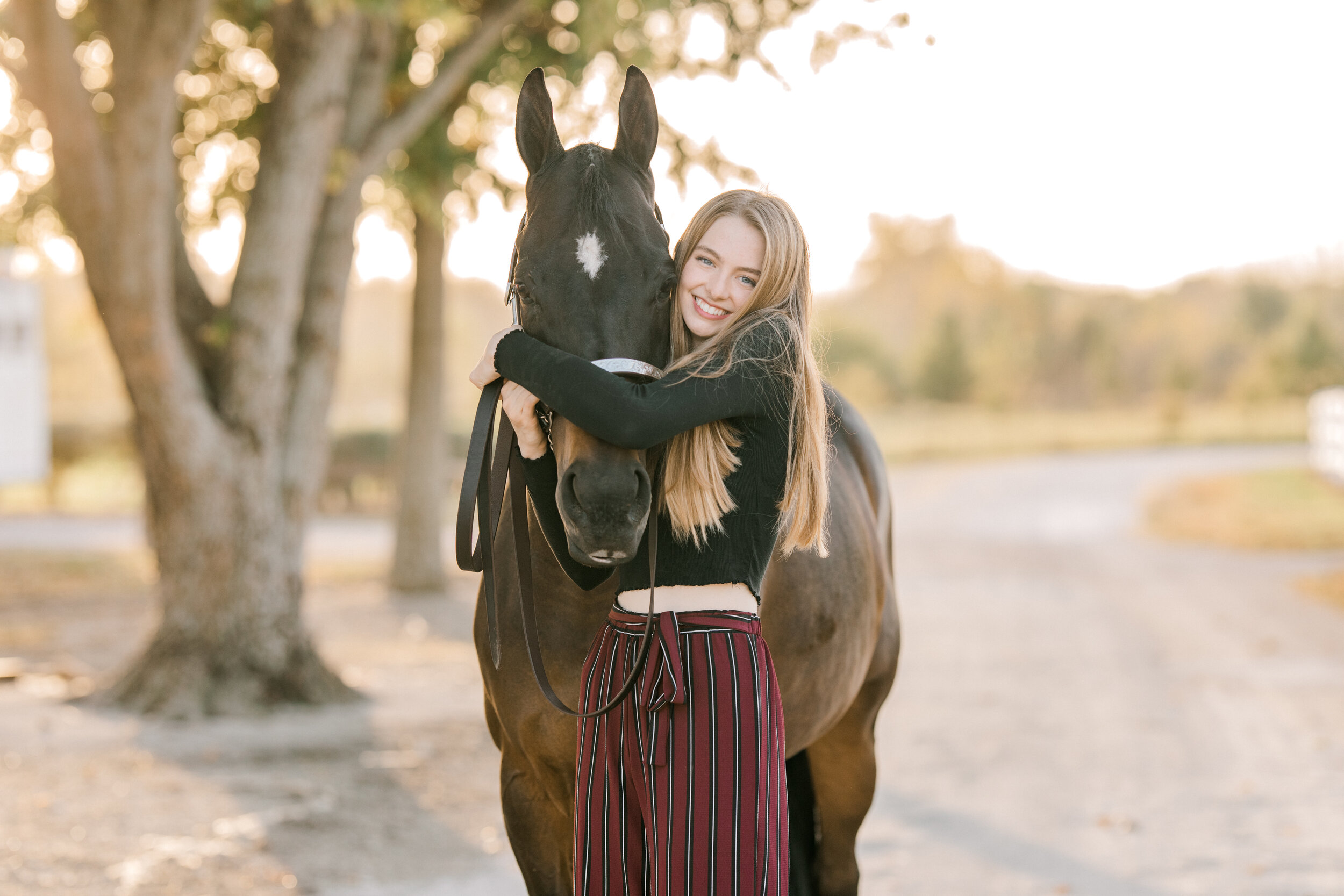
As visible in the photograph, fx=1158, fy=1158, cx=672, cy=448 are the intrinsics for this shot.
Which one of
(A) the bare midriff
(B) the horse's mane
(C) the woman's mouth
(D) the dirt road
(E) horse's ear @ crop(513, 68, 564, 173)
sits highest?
(E) horse's ear @ crop(513, 68, 564, 173)

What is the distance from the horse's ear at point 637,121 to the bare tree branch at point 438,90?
201 inches

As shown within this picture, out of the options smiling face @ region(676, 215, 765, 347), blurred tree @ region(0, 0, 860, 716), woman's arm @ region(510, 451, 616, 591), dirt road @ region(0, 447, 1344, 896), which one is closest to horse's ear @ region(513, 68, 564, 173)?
smiling face @ region(676, 215, 765, 347)

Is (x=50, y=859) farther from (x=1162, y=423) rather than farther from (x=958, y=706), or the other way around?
(x=1162, y=423)

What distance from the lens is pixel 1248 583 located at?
1141 centimetres

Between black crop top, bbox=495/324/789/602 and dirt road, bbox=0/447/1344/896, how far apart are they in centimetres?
265

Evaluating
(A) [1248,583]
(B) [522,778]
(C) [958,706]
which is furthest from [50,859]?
(A) [1248,583]

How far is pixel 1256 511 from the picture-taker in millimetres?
17156

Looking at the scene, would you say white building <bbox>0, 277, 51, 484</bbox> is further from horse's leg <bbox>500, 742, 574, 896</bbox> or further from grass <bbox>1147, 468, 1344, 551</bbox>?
grass <bbox>1147, 468, 1344, 551</bbox>

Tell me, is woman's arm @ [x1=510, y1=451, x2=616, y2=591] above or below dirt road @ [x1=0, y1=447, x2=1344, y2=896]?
above

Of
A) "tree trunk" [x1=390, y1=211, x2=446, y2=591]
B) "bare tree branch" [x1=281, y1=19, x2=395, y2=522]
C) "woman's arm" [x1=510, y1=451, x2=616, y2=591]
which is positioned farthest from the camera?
"tree trunk" [x1=390, y1=211, x2=446, y2=591]

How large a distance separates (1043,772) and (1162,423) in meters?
36.4

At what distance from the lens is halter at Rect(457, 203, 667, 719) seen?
209cm

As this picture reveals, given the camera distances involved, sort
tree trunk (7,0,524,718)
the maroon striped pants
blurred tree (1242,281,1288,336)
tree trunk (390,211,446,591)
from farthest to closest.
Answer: blurred tree (1242,281,1288,336) < tree trunk (390,211,446,591) < tree trunk (7,0,524,718) < the maroon striped pants

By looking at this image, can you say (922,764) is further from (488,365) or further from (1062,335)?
(1062,335)
